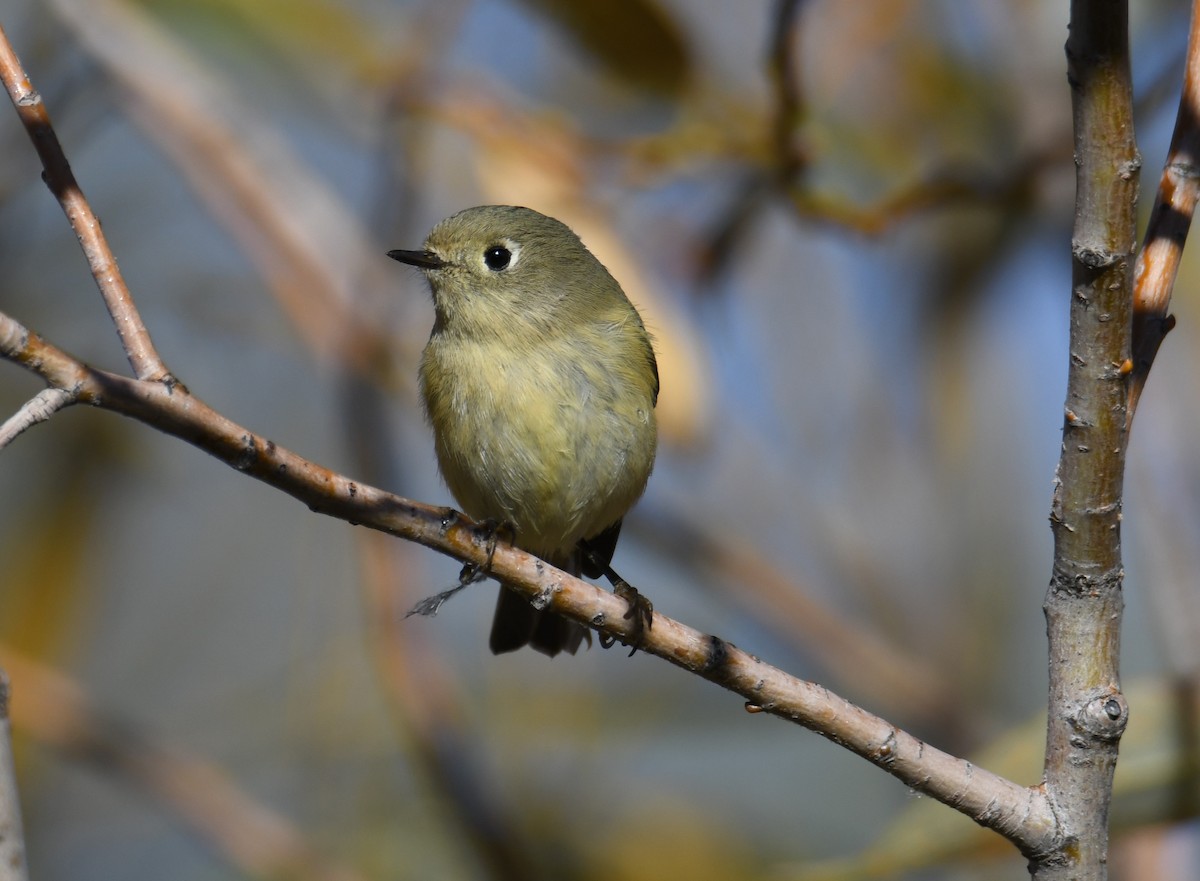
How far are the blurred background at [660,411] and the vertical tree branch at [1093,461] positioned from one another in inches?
22.3

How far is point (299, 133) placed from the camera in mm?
4496

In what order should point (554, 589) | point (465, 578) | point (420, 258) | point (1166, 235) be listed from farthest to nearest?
1. point (420, 258)
2. point (465, 578)
3. point (554, 589)
4. point (1166, 235)

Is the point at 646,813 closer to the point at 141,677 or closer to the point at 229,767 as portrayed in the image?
the point at 229,767

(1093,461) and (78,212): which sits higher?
(1093,461)

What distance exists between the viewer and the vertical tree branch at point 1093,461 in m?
1.15

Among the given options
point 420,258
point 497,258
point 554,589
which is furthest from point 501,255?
point 554,589

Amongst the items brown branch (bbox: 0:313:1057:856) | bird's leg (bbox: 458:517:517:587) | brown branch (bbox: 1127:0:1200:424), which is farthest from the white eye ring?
brown branch (bbox: 1127:0:1200:424)

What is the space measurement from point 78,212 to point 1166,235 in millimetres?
1147

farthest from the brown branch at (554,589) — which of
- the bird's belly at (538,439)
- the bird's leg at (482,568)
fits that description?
the bird's belly at (538,439)

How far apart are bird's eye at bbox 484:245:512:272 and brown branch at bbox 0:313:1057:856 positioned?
1.12 meters

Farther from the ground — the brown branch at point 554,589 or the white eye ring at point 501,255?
the white eye ring at point 501,255

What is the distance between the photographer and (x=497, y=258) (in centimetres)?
260

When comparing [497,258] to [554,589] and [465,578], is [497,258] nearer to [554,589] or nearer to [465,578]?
[465,578]

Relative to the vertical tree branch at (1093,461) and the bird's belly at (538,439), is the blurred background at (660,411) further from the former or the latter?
the vertical tree branch at (1093,461)
